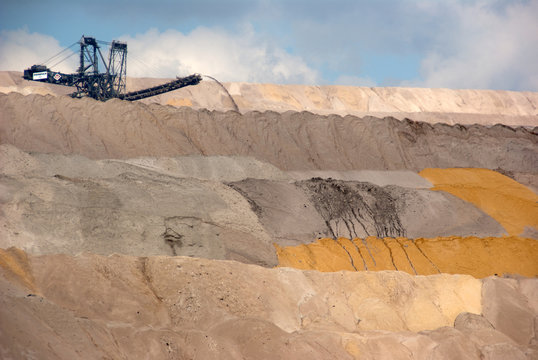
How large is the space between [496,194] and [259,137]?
8532mm

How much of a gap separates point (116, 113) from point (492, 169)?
47.2 ft

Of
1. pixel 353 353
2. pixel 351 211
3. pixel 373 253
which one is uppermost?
pixel 351 211

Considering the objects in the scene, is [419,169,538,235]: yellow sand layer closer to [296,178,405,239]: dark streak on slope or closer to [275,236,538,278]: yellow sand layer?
[275,236,538,278]: yellow sand layer

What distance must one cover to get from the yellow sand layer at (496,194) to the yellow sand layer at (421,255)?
5.09 ft

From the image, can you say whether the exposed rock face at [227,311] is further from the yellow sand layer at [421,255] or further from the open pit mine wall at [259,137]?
the open pit mine wall at [259,137]

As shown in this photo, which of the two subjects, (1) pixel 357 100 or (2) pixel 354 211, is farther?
(1) pixel 357 100

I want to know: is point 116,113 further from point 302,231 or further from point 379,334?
A: point 379,334

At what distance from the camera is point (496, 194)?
64.4 ft

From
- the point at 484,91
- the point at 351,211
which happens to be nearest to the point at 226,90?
the point at 484,91

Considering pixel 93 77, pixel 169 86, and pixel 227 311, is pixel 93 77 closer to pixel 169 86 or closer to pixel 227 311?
pixel 169 86

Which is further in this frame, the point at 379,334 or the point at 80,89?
the point at 80,89

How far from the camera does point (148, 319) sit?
9.80 meters

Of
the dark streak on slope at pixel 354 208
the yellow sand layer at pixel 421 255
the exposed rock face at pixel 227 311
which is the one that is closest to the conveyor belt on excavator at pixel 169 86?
the dark streak on slope at pixel 354 208

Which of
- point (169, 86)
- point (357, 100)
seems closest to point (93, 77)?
point (169, 86)
